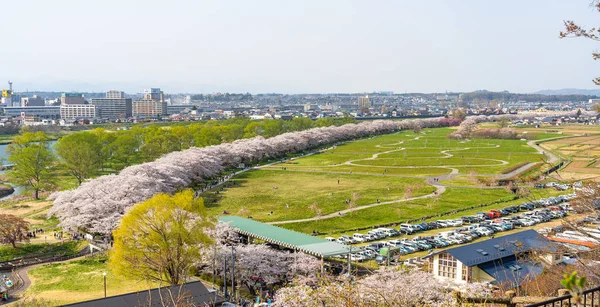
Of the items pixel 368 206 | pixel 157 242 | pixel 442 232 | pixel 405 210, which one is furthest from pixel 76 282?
pixel 405 210

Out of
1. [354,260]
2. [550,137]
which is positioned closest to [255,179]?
[354,260]

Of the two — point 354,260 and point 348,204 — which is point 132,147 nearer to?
point 348,204

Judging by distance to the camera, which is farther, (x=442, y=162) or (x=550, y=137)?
(x=550, y=137)

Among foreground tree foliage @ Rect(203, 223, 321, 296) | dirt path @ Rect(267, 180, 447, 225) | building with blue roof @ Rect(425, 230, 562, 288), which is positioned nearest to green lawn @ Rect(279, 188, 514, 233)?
dirt path @ Rect(267, 180, 447, 225)

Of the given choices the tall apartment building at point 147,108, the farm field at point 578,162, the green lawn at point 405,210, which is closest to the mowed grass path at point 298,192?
the green lawn at point 405,210

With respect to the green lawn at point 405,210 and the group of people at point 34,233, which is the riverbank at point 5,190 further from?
the green lawn at point 405,210

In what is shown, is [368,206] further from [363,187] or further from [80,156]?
[80,156]

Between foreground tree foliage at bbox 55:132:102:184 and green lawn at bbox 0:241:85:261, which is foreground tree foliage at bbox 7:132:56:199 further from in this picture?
green lawn at bbox 0:241:85:261
